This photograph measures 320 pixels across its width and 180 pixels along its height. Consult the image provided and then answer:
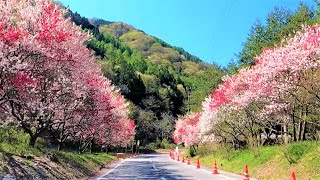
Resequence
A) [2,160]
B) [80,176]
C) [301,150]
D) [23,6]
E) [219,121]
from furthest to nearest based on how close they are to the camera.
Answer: [219,121]
[80,176]
[301,150]
[23,6]
[2,160]

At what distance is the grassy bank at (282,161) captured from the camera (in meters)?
16.6

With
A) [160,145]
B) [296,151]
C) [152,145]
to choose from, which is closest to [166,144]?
[160,145]

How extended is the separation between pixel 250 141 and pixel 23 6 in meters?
19.0

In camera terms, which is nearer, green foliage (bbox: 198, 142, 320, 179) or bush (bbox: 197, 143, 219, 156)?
green foliage (bbox: 198, 142, 320, 179)

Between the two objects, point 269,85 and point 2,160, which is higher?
point 269,85

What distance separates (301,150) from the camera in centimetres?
1883

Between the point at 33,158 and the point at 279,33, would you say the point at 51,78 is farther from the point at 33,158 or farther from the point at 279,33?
the point at 279,33

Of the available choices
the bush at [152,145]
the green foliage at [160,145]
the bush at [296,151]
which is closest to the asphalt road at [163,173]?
the bush at [296,151]

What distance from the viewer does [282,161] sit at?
2019 centimetres

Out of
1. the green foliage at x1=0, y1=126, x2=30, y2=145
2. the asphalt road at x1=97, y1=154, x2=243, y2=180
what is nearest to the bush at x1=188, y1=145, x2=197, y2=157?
the asphalt road at x1=97, y1=154, x2=243, y2=180

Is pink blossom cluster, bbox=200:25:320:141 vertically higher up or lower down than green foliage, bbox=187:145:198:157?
higher up

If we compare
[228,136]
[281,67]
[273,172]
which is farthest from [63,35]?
[228,136]

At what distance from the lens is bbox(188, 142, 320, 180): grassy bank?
54.6ft

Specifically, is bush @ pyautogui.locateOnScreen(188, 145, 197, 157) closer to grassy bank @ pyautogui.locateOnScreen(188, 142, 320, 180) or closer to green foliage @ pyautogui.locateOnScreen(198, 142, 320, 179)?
green foliage @ pyautogui.locateOnScreen(198, 142, 320, 179)
